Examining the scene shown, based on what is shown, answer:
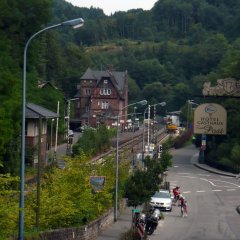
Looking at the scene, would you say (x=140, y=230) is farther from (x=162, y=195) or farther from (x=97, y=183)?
(x=162, y=195)

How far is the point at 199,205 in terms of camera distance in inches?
2098

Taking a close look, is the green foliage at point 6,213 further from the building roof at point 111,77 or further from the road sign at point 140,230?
the building roof at point 111,77

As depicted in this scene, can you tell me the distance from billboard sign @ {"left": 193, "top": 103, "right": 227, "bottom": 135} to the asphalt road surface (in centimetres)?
462

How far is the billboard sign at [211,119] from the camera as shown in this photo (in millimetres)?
84188

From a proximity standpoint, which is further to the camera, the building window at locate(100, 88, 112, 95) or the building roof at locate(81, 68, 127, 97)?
the building roof at locate(81, 68, 127, 97)

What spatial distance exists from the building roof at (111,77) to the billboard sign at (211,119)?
53.1 m

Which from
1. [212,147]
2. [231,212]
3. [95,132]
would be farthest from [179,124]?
[231,212]

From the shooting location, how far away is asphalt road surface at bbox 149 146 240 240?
3709 centimetres

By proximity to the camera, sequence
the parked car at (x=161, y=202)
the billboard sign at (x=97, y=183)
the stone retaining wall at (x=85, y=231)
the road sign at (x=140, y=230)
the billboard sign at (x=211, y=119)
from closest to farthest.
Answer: the stone retaining wall at (x=85, y=231) → the road sign at (x=140, y=230) → the billboard sign at (x=97, y=183) → the parked car at (x=161, y=202) → the billboard sign at (x=211, y=119)

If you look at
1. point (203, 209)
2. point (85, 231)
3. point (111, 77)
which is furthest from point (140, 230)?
point (111, 77)

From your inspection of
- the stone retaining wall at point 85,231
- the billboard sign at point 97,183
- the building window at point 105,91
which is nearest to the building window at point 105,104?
the building window at point 105,91

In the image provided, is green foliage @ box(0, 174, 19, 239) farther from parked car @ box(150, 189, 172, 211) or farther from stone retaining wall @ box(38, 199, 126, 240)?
parked car @ box(150, 189, 172, 211)

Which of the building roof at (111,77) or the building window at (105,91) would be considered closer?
the building window at (105,91)

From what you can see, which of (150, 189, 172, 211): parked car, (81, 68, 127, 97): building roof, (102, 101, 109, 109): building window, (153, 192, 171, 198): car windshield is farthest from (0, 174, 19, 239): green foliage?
(102, 101, 109, 109): building window
